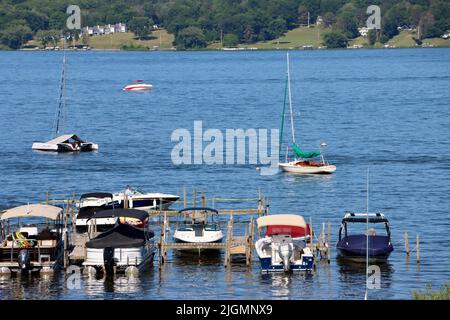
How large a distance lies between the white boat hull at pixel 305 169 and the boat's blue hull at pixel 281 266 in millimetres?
42648

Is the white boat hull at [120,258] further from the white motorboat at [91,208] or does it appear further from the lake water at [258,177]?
the white motorboat at [91,208]

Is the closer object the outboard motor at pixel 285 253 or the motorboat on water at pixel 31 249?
the motorboat on water at pixel 31 249

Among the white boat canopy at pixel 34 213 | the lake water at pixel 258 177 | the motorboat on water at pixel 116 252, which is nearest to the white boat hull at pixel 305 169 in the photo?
the lake water at pixel 258 177

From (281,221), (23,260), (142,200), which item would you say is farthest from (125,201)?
(23,260)

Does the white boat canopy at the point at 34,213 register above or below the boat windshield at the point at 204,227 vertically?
above

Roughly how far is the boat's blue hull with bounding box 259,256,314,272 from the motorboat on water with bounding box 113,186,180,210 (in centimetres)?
2027

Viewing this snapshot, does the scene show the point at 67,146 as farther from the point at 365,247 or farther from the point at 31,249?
the point at 365,247

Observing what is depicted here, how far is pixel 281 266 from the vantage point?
189ft

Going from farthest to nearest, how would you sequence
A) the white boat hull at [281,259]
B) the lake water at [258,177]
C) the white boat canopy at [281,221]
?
the white boat canopy at [281,221] < the white boat hull at [281,259] < the lake water at [258,177]

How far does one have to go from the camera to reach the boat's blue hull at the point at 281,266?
2269 inches

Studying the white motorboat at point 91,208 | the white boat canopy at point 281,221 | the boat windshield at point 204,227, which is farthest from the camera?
the white motorboat at point 91,208

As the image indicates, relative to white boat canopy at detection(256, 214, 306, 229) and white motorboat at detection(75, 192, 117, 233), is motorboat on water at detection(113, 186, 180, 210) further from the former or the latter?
white boat canopy at detection(256, 214, 306, 229)
